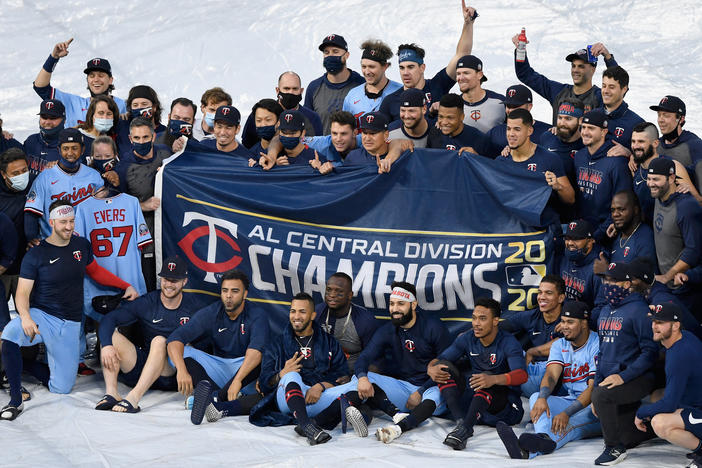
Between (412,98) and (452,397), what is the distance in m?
2.70

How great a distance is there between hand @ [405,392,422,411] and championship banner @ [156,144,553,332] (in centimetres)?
107

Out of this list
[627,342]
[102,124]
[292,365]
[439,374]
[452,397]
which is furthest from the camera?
[102,124]

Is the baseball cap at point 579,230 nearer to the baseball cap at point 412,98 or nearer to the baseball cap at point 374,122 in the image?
the baseball cap at point 412,98

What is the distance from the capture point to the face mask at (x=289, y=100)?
9266 millimetres

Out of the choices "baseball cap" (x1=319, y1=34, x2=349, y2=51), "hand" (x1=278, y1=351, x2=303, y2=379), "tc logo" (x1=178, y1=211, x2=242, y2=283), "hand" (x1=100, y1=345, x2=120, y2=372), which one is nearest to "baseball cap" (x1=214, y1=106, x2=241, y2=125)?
"tc logo" (x1=178, y1=211, x2=242, y2=283)

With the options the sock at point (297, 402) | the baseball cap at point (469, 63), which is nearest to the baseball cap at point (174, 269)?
the sock at point (297, 402)

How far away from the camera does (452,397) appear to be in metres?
7.20

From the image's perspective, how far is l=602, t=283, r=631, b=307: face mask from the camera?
267 inches

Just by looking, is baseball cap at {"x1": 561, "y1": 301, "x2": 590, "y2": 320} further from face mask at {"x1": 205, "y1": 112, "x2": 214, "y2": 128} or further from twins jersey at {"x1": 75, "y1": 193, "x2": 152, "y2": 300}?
face mask at {"x1": 205, "y1": 112, "x2": 214, "y2": 128}

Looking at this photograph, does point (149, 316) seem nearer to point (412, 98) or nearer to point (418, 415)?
point (418, 415)

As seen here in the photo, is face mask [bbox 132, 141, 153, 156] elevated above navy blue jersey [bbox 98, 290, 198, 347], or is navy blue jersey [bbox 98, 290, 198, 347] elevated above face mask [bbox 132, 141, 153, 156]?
face mask [bbox 132, 141, 153, 156]

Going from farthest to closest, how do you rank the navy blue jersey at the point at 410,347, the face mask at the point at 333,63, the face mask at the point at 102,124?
the face mask at the point at 333,63
the face mask at the point at 102,124
the navy blue jersey at the point at 410,347

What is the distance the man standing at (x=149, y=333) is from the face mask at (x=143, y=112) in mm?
1716

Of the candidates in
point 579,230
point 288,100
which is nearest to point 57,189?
point 288,100
